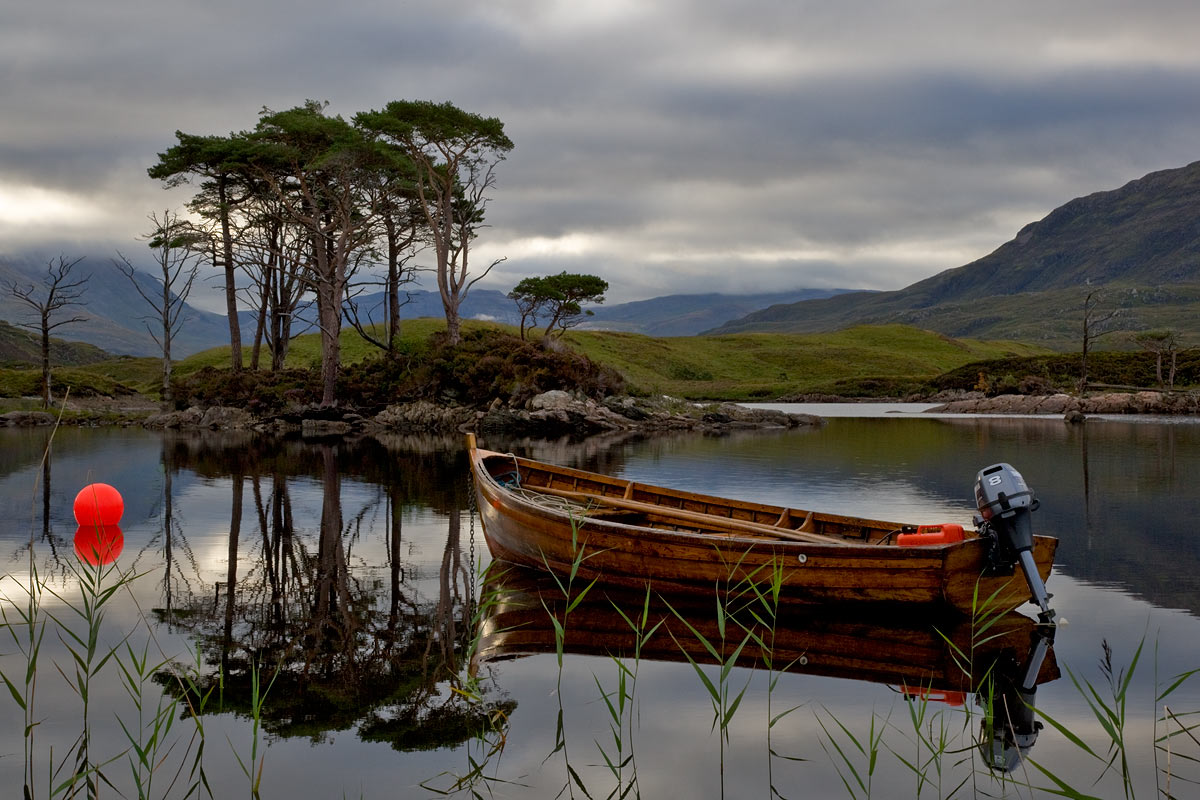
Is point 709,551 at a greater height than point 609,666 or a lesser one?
greater

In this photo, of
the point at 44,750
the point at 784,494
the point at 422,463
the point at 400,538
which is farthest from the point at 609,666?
the point at 422,463

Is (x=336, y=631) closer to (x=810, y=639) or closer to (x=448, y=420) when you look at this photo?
(x=810, y=639)

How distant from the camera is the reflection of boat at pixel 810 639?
843 centimetres

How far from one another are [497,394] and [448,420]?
114 inches

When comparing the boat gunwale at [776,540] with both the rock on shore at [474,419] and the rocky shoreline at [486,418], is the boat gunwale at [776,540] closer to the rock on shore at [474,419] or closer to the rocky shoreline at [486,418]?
the rocky shoreline at [486,418]

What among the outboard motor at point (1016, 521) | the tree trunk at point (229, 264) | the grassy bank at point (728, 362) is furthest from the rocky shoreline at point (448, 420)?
the outboard motor at point (1016, 521)

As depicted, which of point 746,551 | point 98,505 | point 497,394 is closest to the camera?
point 746,551

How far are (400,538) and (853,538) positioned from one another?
773 cm

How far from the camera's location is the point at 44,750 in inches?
253

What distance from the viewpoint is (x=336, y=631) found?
376 inches

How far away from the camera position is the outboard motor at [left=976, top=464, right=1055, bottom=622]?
30.2 ft

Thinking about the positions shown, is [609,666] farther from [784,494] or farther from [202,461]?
[202,461]

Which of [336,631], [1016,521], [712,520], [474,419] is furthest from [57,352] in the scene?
[1016,521]

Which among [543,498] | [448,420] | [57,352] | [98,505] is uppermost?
[57,352]
